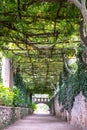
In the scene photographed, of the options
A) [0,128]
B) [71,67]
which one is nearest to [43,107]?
[71,67]

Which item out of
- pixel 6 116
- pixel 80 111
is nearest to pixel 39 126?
pixel 6 116

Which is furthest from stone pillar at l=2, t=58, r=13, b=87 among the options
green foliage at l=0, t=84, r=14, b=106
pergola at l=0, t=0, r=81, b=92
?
pergola at l=0, t=0, r=81, b=92

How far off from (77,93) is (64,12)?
600cm

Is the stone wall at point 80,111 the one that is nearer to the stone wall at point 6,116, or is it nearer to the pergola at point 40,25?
the pergola at point 40,25

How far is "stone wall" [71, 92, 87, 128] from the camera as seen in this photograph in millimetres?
12344

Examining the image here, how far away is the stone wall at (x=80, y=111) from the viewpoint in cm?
1234

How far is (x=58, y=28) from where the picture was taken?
10.1 meters

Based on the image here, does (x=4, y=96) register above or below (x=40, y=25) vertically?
below

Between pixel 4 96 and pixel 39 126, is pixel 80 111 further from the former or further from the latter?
pixel 4 96

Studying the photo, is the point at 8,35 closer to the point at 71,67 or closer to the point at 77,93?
the point at 77,93

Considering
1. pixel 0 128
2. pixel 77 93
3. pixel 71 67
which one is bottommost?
pixel 0 128

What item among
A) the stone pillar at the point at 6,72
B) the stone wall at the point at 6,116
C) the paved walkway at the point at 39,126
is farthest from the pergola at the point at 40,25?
the paved walkway at the point at 39,126

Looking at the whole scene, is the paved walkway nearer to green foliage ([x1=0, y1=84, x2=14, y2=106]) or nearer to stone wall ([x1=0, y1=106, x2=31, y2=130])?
stone wall ([x1=0, y1=106, x2=31, y2=130])

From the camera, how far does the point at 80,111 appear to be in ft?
43.7
